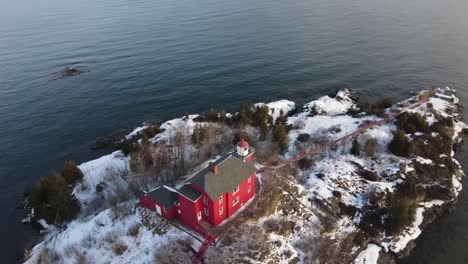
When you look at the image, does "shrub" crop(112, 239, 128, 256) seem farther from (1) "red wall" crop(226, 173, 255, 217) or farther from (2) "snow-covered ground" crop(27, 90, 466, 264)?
(1) "red wall" crop(226, 173, 255, 217)

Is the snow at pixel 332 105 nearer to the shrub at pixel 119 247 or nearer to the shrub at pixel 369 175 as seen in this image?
the shrub at pixel 369 175

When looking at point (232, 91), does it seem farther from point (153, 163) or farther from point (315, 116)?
point (153, 163)

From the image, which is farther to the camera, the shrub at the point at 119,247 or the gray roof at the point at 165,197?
the gray roof at the point at 165,197

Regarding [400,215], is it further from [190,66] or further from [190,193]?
→ [190,66]

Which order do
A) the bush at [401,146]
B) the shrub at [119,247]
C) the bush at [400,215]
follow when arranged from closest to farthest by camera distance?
the shrub at [119,247], the bush at [400,215], the bush at [401,146]

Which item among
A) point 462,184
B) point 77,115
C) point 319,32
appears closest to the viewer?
point 462,184

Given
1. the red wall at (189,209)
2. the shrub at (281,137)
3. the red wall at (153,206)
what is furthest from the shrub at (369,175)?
the red wall at (153,206)

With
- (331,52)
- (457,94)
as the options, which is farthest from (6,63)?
(457,94)

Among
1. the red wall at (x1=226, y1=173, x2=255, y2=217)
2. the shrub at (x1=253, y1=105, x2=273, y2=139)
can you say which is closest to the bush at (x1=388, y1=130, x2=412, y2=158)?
the shrub at (x1=253, y1=105, x2=273, y2=139)
